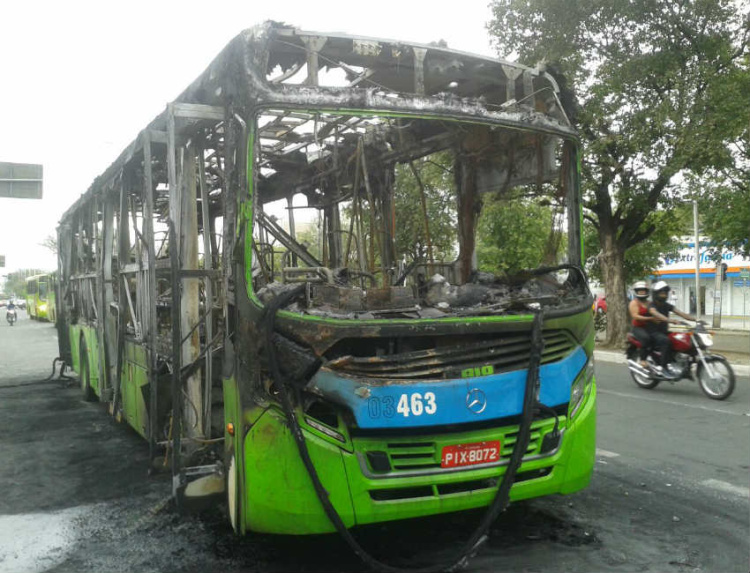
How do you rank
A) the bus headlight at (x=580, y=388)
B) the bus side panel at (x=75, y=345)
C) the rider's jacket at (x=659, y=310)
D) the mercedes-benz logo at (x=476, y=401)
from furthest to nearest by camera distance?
the bus side panel at (x=75, y=345) < the rider's jacket at (x=659, y=310) < the bus headlight at (x=580, y=388) < the mercedes-benz logo at (x=476, y=401)

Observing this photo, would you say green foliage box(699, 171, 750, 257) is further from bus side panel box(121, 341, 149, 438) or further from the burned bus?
bus side panel box(121, 341, 149, 438)

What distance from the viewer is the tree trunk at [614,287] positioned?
15578 mm

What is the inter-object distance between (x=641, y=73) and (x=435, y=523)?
11.2 metres

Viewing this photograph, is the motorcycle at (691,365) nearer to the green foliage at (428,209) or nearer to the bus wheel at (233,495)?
the green foliage at (428,209)

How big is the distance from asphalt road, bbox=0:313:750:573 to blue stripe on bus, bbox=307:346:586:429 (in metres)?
0.96

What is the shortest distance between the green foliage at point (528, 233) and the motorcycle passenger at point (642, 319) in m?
4.92

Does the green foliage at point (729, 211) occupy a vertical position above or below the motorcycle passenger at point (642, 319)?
above

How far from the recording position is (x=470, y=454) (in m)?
3.52

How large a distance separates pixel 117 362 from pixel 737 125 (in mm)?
10876

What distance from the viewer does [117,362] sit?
7141 millimetres

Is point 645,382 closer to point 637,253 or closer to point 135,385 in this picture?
point 135,385

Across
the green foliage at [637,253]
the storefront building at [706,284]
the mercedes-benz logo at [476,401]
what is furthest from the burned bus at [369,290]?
the storefront building at [706,284]

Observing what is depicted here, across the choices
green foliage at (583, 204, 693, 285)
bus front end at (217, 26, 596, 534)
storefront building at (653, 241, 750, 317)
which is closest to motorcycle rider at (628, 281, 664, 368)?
bus front end at (217, 26, 596, 534)

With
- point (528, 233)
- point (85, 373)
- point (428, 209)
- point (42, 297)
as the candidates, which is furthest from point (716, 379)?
point (42, 297)
